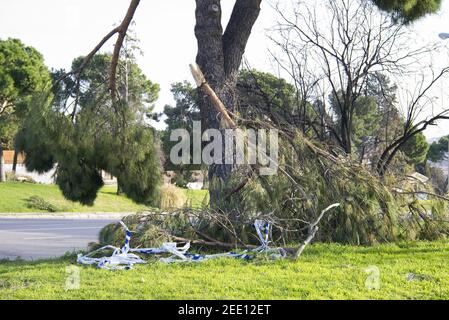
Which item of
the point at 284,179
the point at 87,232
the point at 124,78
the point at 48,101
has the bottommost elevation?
the point at 87,232

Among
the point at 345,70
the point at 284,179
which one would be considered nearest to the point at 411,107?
the point at 345,70

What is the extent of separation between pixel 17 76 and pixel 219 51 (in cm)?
2392

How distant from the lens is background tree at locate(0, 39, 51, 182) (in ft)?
99.8

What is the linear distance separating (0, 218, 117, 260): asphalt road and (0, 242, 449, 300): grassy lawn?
3.76 m

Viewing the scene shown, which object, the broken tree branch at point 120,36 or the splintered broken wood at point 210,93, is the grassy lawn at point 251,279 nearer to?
the splintered broken wood at point 210,93

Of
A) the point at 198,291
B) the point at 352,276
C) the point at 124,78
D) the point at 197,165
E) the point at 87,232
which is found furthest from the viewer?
the point at 87,232

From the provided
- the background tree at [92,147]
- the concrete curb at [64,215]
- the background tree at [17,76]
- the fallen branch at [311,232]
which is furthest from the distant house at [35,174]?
the background tree at [17,76]

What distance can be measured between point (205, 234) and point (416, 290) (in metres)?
3.45

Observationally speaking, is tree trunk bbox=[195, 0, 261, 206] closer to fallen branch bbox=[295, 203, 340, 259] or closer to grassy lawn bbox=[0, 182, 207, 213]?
fallen branch bbox=[295, 203, 340, 259]

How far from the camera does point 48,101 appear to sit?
8.05 metres

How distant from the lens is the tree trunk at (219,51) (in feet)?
29.6

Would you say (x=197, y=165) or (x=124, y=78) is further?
(x=124, y=78)

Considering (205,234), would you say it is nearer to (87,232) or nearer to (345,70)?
(345,70)

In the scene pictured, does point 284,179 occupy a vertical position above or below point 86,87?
below
